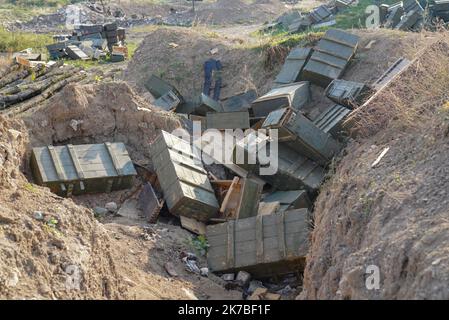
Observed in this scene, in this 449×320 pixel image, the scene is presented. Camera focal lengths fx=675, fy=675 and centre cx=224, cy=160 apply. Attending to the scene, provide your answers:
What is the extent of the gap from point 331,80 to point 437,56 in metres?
2.87

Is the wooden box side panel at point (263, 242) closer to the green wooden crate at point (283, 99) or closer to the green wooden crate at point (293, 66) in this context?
the green wooden crate at point (283, 99)

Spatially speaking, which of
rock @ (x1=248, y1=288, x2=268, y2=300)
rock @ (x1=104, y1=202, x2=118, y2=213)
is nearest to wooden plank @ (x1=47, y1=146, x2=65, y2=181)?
rock @ (x1=104, y1=202, x2=118, y2=213)

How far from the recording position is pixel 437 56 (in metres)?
13.0

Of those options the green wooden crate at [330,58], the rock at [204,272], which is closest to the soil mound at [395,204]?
the rock at [204,272]

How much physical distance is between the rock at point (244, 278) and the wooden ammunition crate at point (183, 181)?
1.81 metres

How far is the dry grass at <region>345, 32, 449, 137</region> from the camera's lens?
11148 mm

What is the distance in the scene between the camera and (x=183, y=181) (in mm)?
12273

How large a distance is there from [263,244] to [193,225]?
1937 mm

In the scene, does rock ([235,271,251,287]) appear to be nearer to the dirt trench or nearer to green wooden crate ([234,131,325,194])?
the dirt trench

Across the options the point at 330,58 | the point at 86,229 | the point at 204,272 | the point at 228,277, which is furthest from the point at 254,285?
the point at 330,58

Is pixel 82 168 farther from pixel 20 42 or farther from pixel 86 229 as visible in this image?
pixel 20 42

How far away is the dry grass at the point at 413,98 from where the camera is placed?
11.1 m

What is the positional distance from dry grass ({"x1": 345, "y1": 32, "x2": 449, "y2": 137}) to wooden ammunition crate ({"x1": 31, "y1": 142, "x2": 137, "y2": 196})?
4464mm

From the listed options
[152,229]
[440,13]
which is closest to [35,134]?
[152,229]
